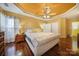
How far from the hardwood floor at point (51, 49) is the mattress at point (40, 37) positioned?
0.46 feet

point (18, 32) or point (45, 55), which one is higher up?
point (18, 32)

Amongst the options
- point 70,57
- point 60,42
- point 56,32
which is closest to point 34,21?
point 56,32

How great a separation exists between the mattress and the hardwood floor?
14 cm

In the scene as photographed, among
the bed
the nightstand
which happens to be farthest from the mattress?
the nightstand

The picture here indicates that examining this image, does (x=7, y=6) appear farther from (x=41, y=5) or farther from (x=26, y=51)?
(x=26, y=51)

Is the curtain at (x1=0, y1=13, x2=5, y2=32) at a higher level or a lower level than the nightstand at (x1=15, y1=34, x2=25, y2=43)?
higher

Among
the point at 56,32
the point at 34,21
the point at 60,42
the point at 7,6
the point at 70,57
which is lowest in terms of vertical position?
the point at 70,57

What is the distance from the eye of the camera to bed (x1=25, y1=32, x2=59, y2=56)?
2.49 m

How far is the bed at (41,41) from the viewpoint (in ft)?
8.18

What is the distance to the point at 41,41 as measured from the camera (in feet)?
8.21

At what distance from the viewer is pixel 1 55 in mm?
2592

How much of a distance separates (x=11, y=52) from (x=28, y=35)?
474 mm

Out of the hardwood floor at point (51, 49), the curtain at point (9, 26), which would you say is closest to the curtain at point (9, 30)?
the curtain at point (9, 26)

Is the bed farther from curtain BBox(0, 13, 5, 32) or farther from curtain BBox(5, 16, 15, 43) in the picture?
curtain BBox(0, 13, 5, 32)
